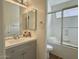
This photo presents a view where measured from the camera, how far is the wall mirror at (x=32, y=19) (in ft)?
9.48

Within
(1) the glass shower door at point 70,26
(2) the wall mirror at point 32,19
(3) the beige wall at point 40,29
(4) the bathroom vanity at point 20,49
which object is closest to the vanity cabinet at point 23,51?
(4) the bathroom vanity at point 20,49

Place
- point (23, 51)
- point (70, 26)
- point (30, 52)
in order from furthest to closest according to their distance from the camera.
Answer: point (70, 26)
point (30, 52)
point (23, 51)

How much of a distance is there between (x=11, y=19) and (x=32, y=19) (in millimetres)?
634

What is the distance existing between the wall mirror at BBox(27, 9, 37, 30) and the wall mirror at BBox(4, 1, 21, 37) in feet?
1.12

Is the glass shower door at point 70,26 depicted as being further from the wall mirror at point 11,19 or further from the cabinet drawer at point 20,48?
the wall mirror at point 11,19

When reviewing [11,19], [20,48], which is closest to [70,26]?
[11,19]

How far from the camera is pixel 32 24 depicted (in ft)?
9.87

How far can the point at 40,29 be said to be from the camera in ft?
9.04

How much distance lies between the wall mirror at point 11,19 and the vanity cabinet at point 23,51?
0.64 m

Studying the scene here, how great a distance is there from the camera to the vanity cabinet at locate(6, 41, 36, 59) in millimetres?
1849

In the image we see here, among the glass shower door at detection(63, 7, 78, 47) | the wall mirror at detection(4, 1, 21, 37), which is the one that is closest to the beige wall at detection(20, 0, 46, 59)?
the wall mirror at detection(4, 1, 21, 37)

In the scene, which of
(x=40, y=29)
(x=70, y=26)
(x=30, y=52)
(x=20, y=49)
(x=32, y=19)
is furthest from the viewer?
(x=70, y=26)

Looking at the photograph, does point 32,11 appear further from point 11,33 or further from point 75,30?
point 75,30

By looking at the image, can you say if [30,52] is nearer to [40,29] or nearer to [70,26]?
[40,29]
